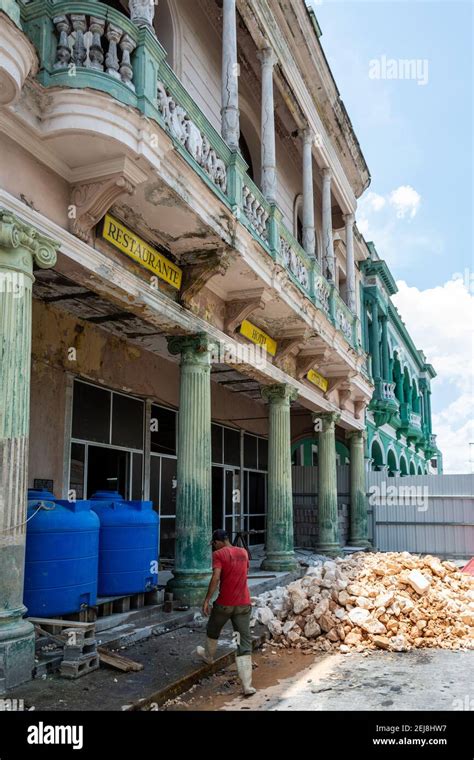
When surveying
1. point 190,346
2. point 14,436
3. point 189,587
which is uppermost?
point 190,346

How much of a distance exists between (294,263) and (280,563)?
233 inches

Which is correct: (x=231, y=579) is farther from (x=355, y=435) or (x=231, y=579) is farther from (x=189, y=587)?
(x=355, y=435)

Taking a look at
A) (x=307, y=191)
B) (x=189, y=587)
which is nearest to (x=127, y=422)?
(x=189, y=587)

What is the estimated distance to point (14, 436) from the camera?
18.9ft

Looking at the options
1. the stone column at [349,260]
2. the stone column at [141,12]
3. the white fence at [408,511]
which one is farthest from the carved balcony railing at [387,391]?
the stone column at [141,12]

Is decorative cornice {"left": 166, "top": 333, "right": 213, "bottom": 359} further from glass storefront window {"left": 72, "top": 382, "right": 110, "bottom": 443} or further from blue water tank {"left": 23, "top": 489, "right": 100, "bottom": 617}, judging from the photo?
blue water tank {"left": 23, "top": 489, "right": 100, "bottom": 617}

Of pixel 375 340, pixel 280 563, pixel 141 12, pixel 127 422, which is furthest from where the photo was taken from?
pixel 375 340

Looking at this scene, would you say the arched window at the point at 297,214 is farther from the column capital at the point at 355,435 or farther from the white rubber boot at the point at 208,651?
the white rubber boot at the point at 208,651

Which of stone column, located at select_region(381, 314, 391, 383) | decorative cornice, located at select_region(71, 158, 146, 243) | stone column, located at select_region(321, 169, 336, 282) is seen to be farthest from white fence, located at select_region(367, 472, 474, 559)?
decorative cornice, located at select_region(71, 158, 146, 243)

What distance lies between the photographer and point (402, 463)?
3212 centimetres

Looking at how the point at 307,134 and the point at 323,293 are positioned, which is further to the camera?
the point at 323,293

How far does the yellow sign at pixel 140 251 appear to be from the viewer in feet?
25.1
